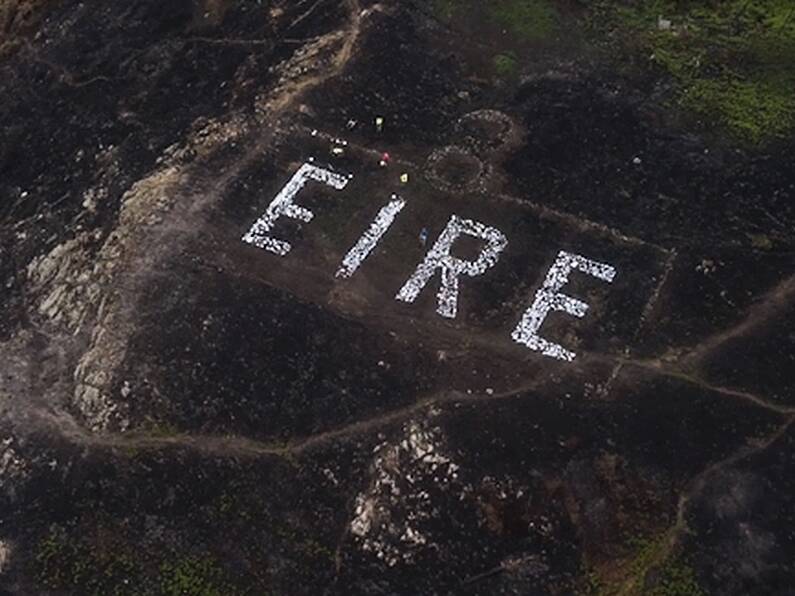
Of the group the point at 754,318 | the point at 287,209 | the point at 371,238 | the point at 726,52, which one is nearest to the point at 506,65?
the point at 726,52

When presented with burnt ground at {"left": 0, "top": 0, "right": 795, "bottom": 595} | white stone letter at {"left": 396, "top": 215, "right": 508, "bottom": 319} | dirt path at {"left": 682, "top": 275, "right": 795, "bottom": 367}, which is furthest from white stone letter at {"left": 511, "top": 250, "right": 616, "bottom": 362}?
dirt path at {"left": 682, "top": 275, "right": 795, "bottom": 367}

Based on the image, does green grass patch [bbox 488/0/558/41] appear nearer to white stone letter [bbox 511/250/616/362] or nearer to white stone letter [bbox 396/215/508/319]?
white stone letter [bbox 396/215/508/319]

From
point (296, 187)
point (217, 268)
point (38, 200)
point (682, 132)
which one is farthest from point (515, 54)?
Answer: point (38, 200)

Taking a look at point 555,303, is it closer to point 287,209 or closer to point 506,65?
point 287,209

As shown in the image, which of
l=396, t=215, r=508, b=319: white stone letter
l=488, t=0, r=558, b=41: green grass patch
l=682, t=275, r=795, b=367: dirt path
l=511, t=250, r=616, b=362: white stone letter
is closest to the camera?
l=682, t=275, r=795, b=367: dirt path

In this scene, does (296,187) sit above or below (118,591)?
above

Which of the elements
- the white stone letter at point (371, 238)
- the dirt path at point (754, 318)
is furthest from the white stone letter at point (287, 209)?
the dirt path at point (754, 318)

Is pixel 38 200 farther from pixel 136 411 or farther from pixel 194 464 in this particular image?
pixel 194 464
